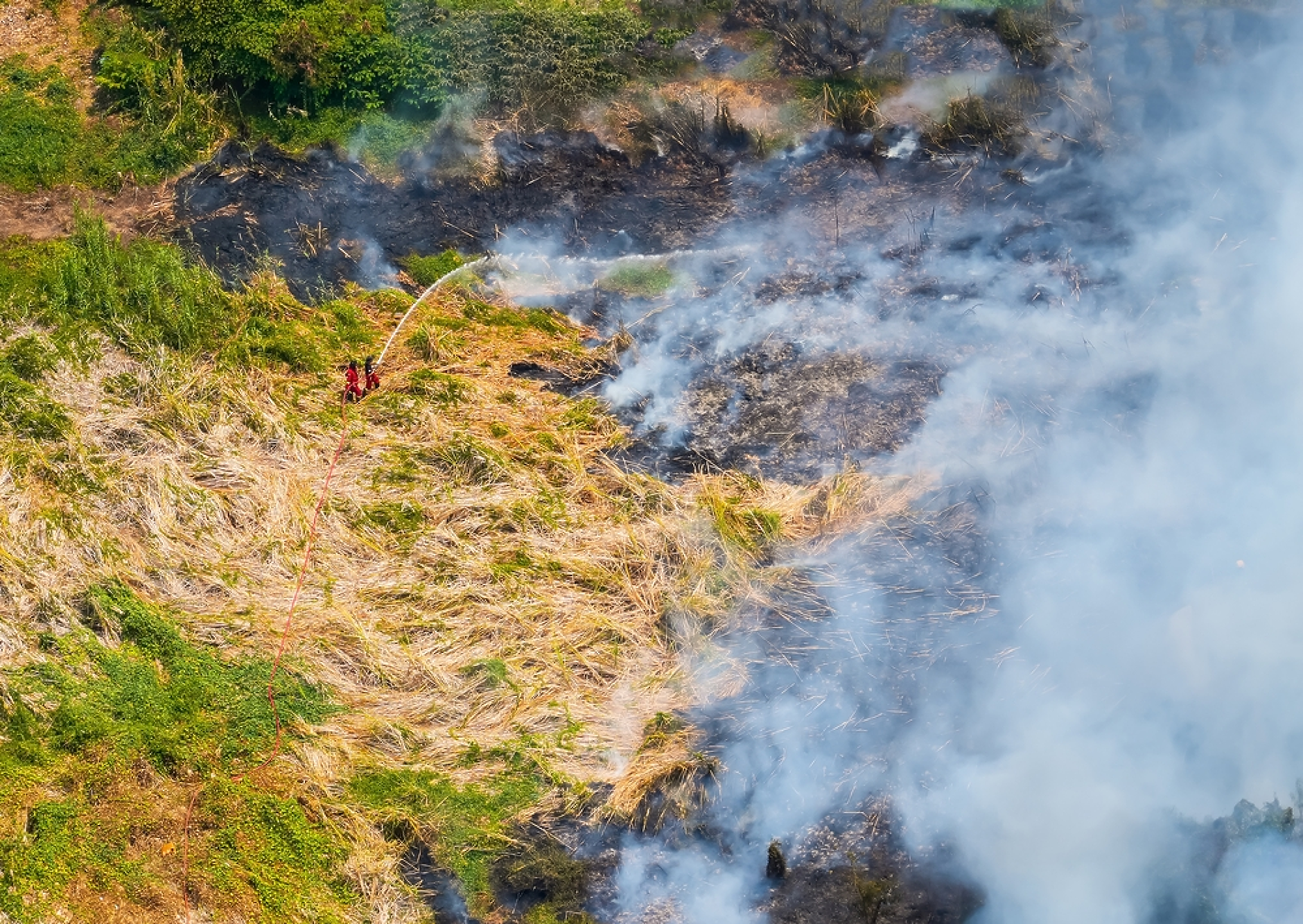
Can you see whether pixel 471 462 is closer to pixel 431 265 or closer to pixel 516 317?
pixel 516 317

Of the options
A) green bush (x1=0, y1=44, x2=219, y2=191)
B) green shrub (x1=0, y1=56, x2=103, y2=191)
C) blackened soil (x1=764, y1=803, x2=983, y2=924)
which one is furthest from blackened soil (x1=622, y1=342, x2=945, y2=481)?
green shrub (x1=0, y1=56, x2=103, y2=191)

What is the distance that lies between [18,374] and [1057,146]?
9.48 meters

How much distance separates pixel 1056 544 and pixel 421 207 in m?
6.49

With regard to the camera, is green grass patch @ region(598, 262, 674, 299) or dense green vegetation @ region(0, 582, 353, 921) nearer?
dense green vegetation @ region(0, 582, 353, 921)

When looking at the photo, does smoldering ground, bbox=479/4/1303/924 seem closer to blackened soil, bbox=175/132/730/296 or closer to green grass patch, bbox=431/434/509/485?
blackened soil, bbox=175/132/730/296

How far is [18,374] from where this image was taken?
10.1 m

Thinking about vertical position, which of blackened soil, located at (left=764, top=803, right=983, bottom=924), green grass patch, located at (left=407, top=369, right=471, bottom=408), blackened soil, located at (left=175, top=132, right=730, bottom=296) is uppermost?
blackened soil, located at (left=175, top=132, right=730, bottom=296)

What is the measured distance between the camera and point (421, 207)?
11461mm

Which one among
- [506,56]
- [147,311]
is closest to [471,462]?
[147,311]

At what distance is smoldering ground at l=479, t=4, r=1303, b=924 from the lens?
27.9 feet

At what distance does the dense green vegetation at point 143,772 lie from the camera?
8.47 m

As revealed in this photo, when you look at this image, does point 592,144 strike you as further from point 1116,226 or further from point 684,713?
point 684,713

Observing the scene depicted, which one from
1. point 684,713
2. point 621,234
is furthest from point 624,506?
point 621,234

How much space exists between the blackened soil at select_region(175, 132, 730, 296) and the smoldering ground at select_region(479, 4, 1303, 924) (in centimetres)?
89
